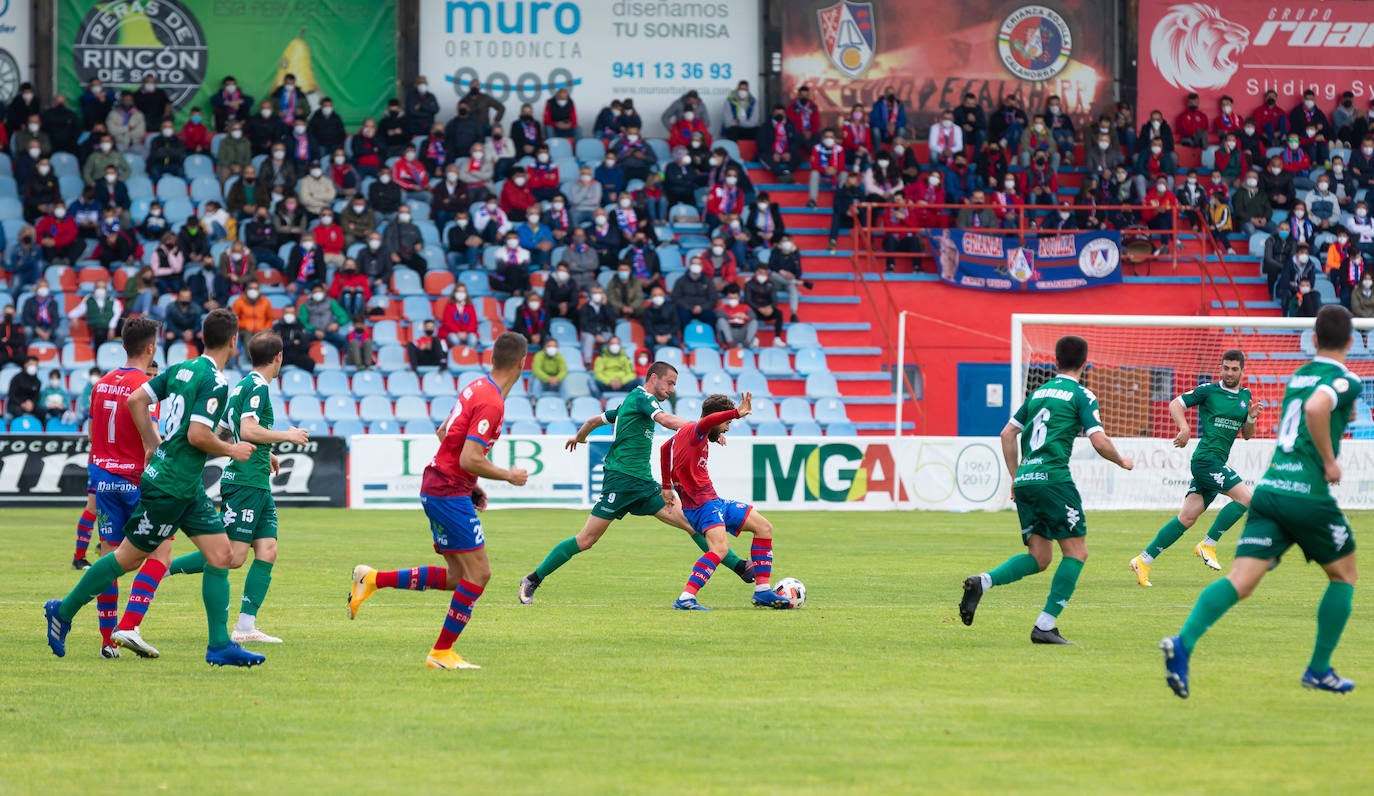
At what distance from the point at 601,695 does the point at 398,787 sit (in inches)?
92.5

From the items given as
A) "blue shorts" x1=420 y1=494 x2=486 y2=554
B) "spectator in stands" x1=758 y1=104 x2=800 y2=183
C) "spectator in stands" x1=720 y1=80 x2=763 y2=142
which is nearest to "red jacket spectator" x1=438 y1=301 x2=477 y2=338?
"spectator in stands" x1=758 y1=104 x2=800 y2=183

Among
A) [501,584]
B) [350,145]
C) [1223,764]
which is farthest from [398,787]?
[350,145]

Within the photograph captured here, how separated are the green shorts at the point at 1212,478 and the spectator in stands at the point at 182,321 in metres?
18.1

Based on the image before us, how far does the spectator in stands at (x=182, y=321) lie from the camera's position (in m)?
28.1

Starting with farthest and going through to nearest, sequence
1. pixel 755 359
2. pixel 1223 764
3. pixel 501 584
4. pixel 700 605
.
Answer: pixel 755 359 < pixel 501 584 < pixel 700 605 < pixel 1223 764

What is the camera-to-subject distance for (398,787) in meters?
6.50

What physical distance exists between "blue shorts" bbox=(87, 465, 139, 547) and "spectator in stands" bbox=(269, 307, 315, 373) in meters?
18.4

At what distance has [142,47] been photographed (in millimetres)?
35594

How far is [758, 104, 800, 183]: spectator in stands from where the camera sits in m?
35.2

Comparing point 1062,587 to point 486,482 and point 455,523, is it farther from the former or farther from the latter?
point 486,482

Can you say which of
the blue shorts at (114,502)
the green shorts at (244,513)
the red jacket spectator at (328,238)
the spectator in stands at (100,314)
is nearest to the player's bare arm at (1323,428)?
the green shorts at (244,513)

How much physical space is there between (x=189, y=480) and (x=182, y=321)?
19.7m

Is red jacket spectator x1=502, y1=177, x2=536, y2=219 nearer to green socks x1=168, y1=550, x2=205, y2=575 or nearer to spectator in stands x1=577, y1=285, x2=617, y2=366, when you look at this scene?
spectator in stands x1=577, y1=285, x2=617, y2=366

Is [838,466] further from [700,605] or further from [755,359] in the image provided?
[700,605]
